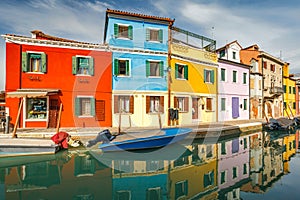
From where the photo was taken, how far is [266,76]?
24.5 m

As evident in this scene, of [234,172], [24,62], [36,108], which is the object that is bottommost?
[234,172]

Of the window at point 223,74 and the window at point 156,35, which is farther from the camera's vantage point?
the window at point 223,74

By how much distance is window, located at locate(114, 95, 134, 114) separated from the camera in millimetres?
13438

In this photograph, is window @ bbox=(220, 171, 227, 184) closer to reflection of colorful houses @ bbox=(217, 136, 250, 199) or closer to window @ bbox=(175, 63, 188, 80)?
reflection of colorful houses @ bbox=(217, 136, 250, 199)

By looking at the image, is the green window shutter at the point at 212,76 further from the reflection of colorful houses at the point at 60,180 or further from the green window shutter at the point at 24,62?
the green window shutter at the point at 24,62

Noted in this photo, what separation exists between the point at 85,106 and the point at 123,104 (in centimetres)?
248

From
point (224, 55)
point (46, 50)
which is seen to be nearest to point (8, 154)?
point (46, 50)

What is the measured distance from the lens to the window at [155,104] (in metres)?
14.1

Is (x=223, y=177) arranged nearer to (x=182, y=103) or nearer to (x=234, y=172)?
(x=234, y=172)

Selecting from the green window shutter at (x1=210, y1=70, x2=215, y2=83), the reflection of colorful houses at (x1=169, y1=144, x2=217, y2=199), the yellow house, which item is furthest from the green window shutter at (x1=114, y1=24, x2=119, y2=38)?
the yellow house

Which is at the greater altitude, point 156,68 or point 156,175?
point 156,68

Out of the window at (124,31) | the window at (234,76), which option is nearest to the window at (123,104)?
the window at (124,31)

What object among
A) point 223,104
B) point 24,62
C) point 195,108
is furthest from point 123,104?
point 223,104

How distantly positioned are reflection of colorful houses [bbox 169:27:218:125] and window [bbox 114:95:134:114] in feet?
9.71
